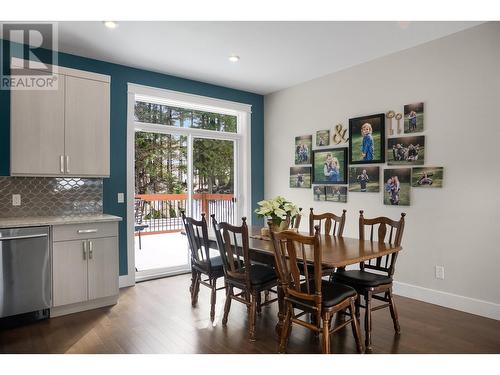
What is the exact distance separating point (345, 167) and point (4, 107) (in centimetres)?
402

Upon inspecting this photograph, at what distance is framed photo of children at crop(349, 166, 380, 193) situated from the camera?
14.0ft

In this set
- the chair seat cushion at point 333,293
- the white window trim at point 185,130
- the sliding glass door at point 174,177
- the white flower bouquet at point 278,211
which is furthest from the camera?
the sliding glass door at point 174,177

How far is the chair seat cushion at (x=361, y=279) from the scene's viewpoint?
2807mm

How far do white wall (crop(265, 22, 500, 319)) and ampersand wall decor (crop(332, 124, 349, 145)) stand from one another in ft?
0.92

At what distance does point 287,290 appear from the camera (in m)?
2.54

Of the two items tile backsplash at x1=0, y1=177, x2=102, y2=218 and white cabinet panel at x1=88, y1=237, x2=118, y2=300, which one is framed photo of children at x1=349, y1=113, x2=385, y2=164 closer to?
white cabinet panel at x1=88, y1=237, x2=118, y2=300

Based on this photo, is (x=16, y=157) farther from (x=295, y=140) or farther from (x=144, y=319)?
(x=295, y=140)

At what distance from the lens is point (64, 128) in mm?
3627

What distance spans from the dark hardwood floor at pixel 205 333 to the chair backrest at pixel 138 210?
1.29 meters

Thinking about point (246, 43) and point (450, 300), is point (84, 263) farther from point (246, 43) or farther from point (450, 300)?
point (450, 300)

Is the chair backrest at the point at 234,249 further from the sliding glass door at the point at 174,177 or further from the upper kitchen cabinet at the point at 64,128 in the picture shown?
the sliding glass door at the point at 174,177

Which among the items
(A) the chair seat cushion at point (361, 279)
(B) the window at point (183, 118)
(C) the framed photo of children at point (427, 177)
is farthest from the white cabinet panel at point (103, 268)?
(C) the framed photo of children at point (427, 177)

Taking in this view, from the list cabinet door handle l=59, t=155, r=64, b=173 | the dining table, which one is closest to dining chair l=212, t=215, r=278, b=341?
the dining table
